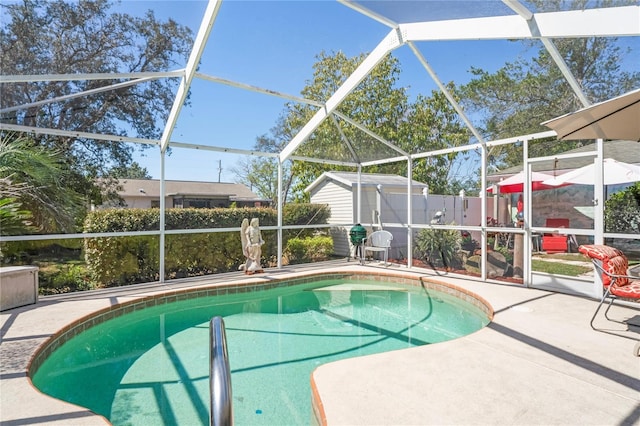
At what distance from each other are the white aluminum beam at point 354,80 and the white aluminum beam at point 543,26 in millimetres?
275

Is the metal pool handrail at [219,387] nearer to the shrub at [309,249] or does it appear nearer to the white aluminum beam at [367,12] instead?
the white aluminum beam at [367,12]

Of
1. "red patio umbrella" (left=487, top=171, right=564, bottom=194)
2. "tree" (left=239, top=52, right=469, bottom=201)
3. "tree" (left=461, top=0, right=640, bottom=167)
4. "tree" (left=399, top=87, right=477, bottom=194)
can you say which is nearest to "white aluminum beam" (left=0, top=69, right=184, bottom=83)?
"tree" (left=461, top=0, right=640, bottom=167)

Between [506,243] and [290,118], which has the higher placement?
[290,118]

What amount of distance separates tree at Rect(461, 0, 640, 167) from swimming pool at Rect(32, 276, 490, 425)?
123 inches

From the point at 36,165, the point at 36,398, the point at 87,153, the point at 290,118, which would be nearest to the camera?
the point at 36,398

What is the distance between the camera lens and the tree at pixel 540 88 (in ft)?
14.8

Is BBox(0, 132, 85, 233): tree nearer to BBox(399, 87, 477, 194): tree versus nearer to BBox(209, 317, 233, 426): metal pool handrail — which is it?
BBox(209, 317, 233, 426): metal pool handrail

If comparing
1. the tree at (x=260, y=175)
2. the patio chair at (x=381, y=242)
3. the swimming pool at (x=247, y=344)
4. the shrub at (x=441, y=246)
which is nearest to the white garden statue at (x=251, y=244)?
the swimming pool at (x=247, y=344)

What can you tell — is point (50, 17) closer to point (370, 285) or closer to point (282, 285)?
point (282, 285)

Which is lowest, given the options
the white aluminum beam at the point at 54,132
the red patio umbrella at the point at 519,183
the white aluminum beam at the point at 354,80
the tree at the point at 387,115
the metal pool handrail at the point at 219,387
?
the metal pool handrail at the point at 219,387

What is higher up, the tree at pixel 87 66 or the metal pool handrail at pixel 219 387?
the tree at pixel 87 66

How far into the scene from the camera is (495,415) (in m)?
2.46

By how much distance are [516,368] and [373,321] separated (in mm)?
2700

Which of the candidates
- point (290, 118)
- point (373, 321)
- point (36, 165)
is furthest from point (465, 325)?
point (290, 118)
